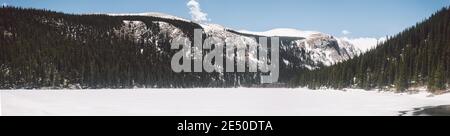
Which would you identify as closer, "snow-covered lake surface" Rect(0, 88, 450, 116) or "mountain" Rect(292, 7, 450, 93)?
"snow-covered lake surface" Rect(0, 88, 450, 116)

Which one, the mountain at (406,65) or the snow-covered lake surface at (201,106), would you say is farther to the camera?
the mountain at (406,65)

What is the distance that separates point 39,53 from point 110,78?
2917cm

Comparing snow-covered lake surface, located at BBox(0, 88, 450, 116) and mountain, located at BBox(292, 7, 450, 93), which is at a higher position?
mountain, located at BBox(292, 7, 450, 93)

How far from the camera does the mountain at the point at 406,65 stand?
104144 mm

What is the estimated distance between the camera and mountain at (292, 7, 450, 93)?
10414cm

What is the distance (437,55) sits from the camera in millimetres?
112750

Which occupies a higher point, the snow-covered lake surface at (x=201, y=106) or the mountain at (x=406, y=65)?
the mountain at (x=406, y=65)

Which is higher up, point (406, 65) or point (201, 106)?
point (406, 65)

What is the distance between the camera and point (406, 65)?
11719 cm

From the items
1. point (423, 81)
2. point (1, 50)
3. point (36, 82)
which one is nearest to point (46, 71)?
point (36, 82)

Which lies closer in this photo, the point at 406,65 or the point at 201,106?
the point at 201,106
